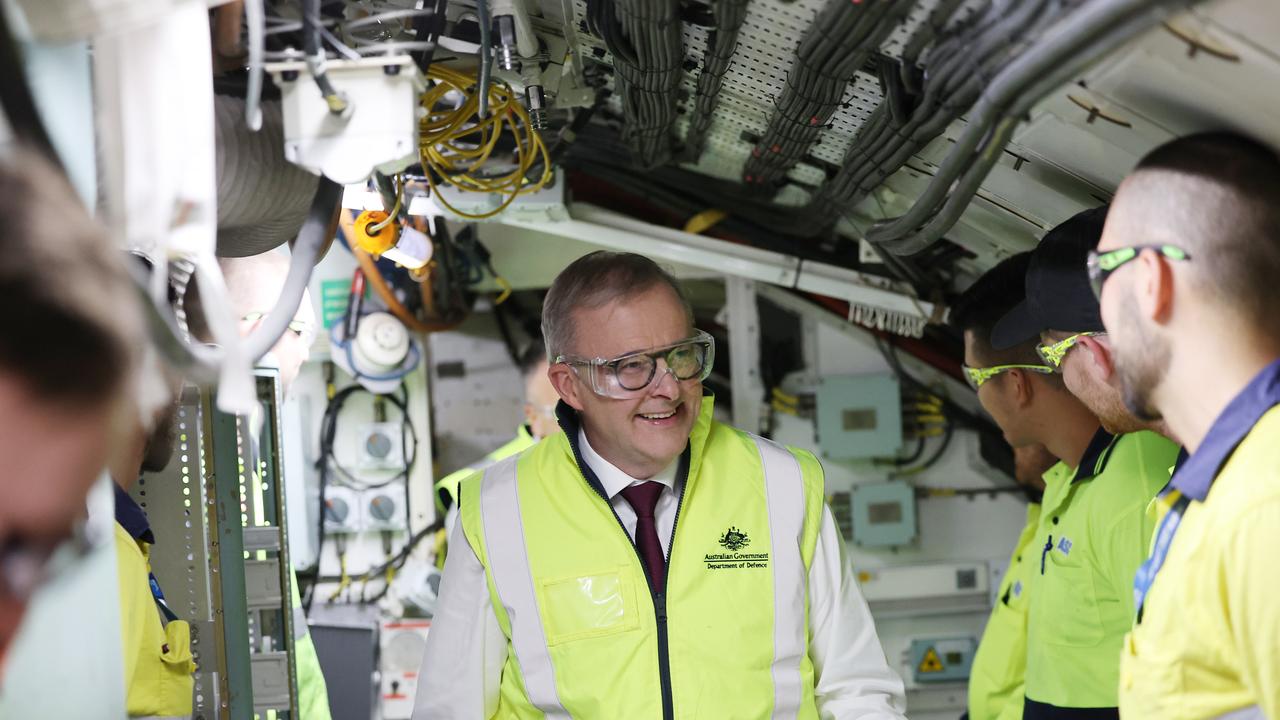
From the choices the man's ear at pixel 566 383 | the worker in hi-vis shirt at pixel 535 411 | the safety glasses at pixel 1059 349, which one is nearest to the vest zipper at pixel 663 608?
the man's ear at pixel 566 383

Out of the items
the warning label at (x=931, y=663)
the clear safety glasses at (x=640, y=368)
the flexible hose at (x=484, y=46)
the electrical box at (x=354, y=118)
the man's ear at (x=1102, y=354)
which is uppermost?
the flexible hose at (x=484, y=46)

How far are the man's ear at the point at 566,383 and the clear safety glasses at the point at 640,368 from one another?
0.31 ft

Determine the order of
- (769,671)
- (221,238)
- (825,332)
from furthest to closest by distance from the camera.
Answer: (825,332) < (769,671) < (221,238)

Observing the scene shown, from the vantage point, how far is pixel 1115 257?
1469mm

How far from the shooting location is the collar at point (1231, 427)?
1.36 m

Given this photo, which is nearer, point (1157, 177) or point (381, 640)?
point (1157, 177)

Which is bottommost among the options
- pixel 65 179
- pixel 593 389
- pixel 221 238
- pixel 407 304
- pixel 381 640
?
pixel 381 640

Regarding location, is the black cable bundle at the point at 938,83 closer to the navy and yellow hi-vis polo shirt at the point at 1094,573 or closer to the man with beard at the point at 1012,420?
the man with beard at the point at 1012,420

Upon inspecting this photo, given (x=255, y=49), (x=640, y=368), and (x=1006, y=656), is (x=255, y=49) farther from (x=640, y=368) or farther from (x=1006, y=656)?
(x=1006, y=656)

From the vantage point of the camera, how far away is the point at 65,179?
43.9 inches

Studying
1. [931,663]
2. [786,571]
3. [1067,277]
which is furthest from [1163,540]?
[931,663]

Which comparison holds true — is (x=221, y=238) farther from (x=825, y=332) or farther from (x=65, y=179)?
(x=825, y=332)

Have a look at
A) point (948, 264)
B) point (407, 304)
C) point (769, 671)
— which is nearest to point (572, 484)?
point (769, 671)

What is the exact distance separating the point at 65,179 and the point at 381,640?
4.04 metres
